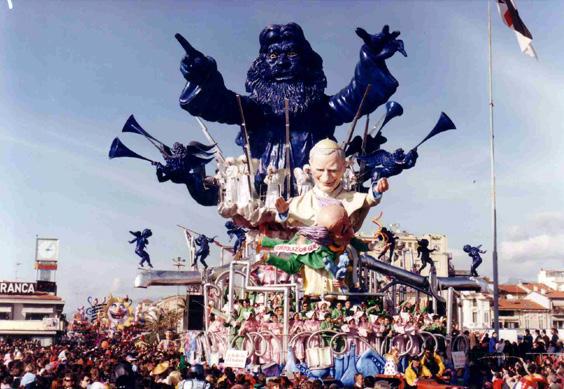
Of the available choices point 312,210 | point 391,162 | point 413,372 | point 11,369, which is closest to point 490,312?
point 391,162

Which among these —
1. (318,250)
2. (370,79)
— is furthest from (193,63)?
(318,250)

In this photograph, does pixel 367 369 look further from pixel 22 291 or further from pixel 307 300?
pixel 22 291

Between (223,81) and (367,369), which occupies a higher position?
(223,81)

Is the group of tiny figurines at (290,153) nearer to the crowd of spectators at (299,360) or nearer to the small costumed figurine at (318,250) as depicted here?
the small costumed figurine at (318,250)

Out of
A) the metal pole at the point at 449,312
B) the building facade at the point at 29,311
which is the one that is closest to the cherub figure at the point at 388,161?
the metal pole at the point at 449,312

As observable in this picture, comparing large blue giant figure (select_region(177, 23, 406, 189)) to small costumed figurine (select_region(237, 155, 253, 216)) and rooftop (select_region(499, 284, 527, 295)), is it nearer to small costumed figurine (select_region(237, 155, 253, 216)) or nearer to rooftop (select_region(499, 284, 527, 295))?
small costumed figurine (select_region(237, 155, 253, 216))

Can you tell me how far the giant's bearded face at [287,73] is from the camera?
33.7 metres

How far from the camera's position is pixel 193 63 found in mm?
31219

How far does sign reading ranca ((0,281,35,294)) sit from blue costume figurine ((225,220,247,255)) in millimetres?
41990

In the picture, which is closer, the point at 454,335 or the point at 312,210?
the point at 454,335

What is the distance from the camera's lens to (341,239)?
26.6 m

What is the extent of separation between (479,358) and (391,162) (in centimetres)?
1078

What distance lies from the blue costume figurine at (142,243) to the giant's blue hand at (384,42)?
13.2 m

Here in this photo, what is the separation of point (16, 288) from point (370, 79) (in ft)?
182
